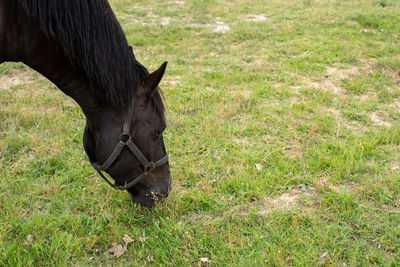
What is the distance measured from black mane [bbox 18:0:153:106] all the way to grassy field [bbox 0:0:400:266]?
1245mm

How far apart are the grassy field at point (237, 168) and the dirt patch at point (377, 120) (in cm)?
2

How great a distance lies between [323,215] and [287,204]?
33cm

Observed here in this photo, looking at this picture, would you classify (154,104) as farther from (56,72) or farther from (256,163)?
(256,163)

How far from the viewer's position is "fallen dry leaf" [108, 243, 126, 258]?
259 centimetres

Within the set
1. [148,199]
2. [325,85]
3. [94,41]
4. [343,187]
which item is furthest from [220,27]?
[94,41]

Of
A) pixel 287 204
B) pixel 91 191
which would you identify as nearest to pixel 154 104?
pixel 91 191

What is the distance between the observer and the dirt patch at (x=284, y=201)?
3.04 meters

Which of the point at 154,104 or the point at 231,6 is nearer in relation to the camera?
the point at 154,104

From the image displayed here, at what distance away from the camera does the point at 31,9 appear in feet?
6.22

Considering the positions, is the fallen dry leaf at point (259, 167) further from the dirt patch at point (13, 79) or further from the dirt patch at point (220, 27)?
the dirt patch at point (220, 27)

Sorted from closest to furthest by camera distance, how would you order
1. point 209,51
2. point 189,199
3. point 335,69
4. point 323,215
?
point 323,215 < point 189,199 < point 335,69 < point 209,51

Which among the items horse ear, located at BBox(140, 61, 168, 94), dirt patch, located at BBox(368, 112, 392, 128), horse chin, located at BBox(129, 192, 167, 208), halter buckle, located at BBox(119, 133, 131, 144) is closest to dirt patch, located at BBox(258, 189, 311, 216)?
horse chin, located at BBox(129, 192, 167, 208)

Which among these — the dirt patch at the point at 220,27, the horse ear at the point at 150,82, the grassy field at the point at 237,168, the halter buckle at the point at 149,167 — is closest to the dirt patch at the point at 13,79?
the grassy field at the point at 237,168

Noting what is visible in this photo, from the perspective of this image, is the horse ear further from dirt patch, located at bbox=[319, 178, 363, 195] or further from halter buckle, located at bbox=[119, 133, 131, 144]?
dirt patch, located at bbox=[319, 178, 363, 195]
